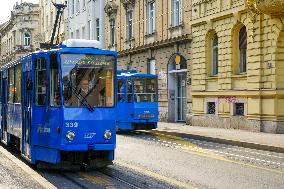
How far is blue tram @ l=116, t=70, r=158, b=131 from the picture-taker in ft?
80.3

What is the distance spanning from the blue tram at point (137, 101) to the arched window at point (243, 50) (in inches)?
168

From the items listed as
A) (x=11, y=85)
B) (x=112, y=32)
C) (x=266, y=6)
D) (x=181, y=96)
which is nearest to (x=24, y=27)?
(x=112, y=32)

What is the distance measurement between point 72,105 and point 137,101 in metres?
12.9

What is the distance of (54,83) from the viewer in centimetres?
1185

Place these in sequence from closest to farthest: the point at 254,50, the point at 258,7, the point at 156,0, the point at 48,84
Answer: the point at 48,84, the point at 258,7, the point at 254,50, the point at 156,0

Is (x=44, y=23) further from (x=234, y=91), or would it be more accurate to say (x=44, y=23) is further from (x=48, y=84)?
(x=48, y=84)

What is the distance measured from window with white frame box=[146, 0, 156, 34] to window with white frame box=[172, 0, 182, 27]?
3028mm

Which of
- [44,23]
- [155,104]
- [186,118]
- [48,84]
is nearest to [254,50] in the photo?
[155,104]

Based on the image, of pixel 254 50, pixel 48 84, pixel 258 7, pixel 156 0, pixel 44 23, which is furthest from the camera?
pixel 44 23

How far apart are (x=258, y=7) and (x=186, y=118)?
30.8ft

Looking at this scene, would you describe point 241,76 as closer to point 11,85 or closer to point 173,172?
point 11,85

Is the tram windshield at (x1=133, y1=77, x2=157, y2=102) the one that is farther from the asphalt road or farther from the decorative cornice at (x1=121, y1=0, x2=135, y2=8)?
the decorative cornice at (x1=121, y1=0, x2=135, y2=8)

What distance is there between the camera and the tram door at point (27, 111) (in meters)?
12.8

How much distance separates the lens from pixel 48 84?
1196 centimetres
